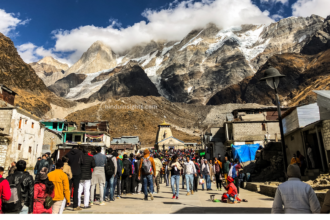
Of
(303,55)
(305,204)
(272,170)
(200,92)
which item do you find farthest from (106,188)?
(200,92)

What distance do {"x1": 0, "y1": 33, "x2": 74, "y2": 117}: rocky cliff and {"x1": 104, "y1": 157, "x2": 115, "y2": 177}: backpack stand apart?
263 feet

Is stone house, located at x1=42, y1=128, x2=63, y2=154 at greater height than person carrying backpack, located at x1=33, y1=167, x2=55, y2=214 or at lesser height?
greater

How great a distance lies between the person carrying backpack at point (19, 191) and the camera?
4578 millimetres

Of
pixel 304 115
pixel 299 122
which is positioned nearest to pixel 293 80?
pixel 304 115

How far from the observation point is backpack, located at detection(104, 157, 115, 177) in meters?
8.38

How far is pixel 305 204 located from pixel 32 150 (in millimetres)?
29517

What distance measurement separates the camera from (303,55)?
123938 millimetres

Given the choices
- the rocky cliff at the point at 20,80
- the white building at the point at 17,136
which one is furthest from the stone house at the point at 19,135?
the rocky cliff at the point at 20,80

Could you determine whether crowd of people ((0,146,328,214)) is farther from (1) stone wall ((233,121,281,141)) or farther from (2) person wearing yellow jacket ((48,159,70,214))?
(1) stone wall ((233,121,281,141))

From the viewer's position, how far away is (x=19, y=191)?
4.96 m

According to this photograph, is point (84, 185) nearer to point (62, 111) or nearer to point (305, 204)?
point (305, 204)

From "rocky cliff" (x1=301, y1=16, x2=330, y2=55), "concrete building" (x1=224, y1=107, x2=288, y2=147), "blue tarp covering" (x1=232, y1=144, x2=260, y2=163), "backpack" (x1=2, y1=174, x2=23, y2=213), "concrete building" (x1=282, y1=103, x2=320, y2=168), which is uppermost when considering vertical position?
"rocky cliff" (x1=301, y1=16, x2=330, y2=55)

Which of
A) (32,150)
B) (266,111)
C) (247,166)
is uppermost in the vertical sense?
(266,111)

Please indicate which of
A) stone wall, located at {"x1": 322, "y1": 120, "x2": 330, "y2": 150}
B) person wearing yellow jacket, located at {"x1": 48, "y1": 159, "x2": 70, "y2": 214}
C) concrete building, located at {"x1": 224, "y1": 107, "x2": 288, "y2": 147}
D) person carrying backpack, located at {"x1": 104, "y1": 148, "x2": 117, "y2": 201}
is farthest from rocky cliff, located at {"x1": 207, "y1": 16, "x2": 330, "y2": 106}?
person wearing yellow jacket, located at {"x1": 48, "y1": 159, "x2": 70, "y2": 214}
